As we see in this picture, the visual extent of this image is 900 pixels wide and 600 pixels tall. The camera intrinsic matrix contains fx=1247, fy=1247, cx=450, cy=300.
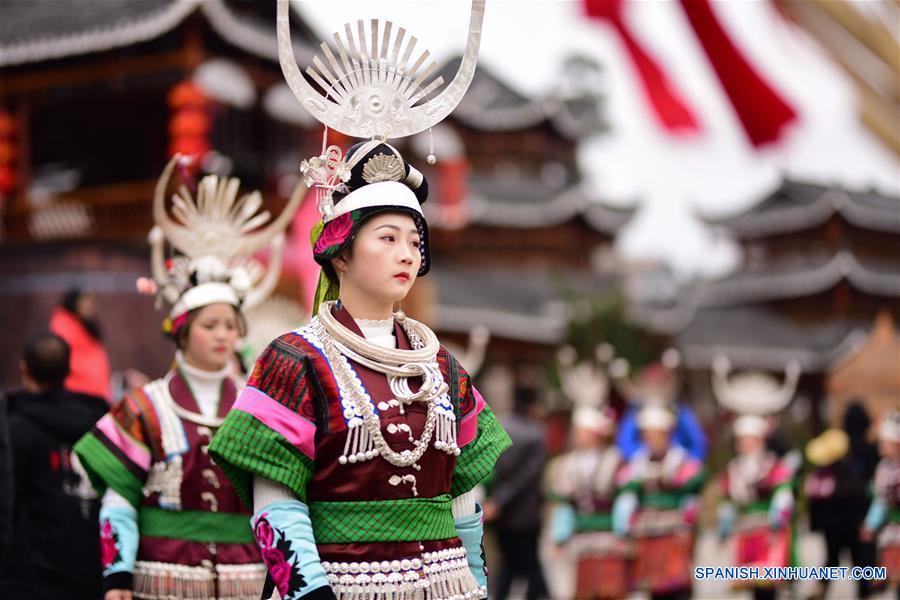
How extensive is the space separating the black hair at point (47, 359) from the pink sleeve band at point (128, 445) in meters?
Answer: 1.08

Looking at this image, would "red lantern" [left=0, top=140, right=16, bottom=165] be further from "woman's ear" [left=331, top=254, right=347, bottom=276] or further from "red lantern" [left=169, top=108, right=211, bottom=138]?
"woman's ear" [left=331, top=254, right=347, bottom=276]

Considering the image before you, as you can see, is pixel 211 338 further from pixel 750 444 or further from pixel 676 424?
pixel 676 424

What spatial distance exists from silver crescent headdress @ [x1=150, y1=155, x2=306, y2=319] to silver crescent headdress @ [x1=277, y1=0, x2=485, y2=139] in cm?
213

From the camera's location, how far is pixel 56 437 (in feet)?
20.1

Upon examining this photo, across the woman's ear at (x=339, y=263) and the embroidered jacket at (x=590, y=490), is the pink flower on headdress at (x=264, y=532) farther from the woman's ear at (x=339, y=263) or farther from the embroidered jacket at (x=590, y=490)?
the embroidered jacket at (x=590, y=490)

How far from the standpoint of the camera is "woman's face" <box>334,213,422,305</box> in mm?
3643

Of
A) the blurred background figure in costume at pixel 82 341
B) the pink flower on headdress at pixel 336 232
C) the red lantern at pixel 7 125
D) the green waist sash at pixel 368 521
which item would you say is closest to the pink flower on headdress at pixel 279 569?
the green waist sash at pixel 368 521

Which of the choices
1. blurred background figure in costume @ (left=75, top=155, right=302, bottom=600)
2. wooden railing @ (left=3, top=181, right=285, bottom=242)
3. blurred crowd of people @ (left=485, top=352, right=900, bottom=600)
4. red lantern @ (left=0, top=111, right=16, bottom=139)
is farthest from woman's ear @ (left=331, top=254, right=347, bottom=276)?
red lantern @ (left=0, top=111, right=16, bottom=139)

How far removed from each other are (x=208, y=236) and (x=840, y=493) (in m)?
8.02

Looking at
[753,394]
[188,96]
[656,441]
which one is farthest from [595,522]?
[188,96]

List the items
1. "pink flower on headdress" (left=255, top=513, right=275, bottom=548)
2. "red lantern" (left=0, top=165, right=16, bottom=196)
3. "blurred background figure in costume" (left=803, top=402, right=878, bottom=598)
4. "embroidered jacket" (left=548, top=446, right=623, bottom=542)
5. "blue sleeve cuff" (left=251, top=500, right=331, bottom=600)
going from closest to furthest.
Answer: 1. "blue sleeve cuff" (left=251, top=500, right=331, bottom=600)
2. "pink flower on headdress" (left=255, top=513, right=275, bottom=548)
3. "embroidered jacket" (left=548, top=446, right=623, bottom=542)
4. "blurred background figure in costume" (left=803, top=402, right=878, bottom=598)
5. "red lantern" (left=0, top=165, right=16, bottom=196)

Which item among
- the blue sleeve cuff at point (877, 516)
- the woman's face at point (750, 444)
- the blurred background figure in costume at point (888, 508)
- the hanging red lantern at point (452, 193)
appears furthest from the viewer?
the hanging red lantern at point (452, 193)

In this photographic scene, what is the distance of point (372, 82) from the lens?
3750 mm

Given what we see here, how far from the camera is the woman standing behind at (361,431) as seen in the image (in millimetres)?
3420
